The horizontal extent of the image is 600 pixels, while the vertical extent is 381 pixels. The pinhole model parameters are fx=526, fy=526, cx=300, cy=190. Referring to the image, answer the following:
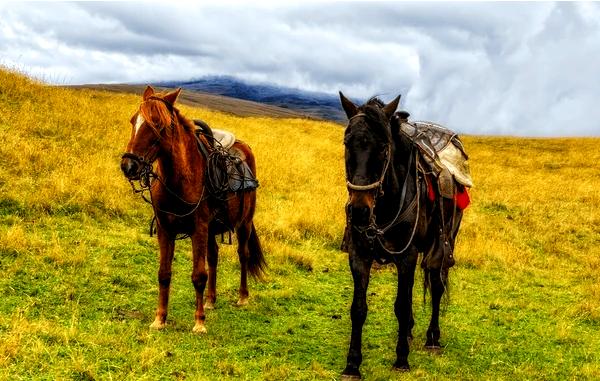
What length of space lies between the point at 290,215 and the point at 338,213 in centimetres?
194

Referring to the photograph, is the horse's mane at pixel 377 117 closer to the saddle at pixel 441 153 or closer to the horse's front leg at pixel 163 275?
the saddle at pixel 441 153

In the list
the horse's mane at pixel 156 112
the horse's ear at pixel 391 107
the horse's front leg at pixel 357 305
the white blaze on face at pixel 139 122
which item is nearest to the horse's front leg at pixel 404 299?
the horse's front leg at pixel 357 305

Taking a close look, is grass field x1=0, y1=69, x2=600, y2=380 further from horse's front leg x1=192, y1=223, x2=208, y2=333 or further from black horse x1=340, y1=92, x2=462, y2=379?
black horse x1=340, y1=92, x2=462, y2=379

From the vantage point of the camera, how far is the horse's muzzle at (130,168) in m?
6.14

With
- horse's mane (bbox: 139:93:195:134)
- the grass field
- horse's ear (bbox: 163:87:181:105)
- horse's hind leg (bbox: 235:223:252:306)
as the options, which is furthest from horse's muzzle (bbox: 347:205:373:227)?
horse's hind leg (bbox: 235:223:252:306)

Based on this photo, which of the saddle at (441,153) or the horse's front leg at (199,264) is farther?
the horse's front leg at (199,264)

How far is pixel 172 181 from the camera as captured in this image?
23.5 feet

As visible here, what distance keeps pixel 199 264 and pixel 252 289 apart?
8.72 feet

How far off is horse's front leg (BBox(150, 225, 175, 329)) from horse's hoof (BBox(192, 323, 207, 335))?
0.44 meters

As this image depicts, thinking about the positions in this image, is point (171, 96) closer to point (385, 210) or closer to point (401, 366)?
point (385, 210)

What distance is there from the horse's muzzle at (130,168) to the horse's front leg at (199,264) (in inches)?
56.5

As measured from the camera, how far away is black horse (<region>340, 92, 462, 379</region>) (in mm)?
5609

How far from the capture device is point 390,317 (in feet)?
30.0

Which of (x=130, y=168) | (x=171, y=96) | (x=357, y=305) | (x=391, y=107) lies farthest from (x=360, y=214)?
(x=171, y=96)
